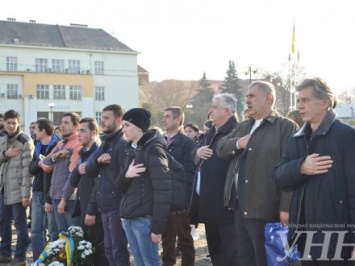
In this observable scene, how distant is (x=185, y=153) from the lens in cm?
775

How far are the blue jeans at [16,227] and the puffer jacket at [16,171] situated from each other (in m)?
0.18

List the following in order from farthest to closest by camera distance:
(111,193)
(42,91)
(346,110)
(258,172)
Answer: (42,91) < (346,110) < (111,193) < (258,172)

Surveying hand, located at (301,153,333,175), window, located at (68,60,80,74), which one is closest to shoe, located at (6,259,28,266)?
hand, located at (301,153,333,175)

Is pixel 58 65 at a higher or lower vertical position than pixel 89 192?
higher

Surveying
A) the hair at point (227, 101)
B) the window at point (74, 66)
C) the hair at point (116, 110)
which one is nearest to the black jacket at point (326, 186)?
the hair at point (227, 101)

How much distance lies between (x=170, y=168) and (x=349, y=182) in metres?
2.35

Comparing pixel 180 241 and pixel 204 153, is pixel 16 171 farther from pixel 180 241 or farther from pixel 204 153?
pixel 204 153

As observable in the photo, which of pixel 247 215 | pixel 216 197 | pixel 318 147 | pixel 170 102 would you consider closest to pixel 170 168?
pixel 216 197

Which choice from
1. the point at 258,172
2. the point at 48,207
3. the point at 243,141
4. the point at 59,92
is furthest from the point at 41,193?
the point at 59,92

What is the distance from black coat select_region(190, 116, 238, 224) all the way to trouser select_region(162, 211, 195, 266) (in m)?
1.29

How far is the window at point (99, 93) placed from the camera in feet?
213

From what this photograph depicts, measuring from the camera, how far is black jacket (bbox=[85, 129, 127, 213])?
6.36 meters

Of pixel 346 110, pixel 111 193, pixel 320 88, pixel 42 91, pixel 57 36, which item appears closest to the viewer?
pixel 320 88

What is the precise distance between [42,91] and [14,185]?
178ft
